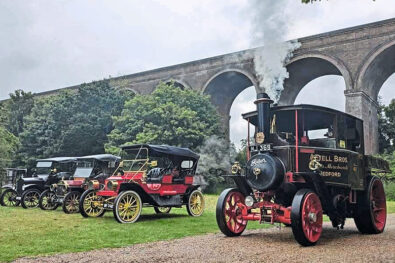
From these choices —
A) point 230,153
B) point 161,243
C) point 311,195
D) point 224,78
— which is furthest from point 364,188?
point 224,78

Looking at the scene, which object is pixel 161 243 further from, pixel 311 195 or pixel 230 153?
pixel 230 153

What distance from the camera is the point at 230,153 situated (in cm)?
2405

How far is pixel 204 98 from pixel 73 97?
959 cm

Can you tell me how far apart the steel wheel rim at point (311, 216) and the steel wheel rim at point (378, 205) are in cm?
183

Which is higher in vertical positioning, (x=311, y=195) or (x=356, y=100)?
(x=356, y=100)

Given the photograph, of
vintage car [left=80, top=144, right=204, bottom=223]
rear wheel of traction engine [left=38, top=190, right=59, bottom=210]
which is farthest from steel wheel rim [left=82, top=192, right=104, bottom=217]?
rear wheel of traction engine [left=38, top=190, right=59, bottom=210]

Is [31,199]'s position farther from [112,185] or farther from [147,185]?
[147,185]

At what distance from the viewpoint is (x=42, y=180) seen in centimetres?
1472

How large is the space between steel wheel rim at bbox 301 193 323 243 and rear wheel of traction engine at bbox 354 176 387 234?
62.7 inches

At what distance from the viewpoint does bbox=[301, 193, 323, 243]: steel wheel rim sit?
6.31 meters

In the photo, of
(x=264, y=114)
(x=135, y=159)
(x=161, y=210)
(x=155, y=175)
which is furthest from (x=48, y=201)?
(x=264, y=114)

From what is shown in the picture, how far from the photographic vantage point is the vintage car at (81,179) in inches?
503

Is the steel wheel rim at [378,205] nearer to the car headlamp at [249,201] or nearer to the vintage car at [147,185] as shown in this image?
the car headlamp at [249,201]

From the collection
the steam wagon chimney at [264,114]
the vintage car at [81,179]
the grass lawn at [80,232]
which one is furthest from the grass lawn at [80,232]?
the steam wagon chimney at [264,114]
